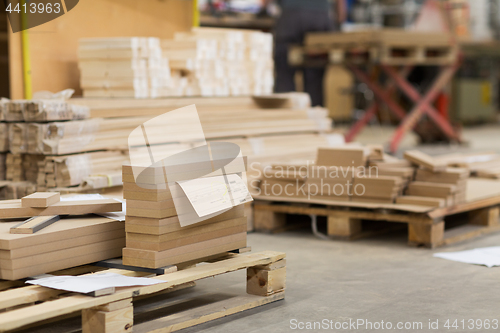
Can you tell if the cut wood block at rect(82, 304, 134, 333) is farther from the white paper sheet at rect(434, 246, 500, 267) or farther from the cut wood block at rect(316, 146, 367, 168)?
the cut wood block at rect(316, 146, 367, 168)

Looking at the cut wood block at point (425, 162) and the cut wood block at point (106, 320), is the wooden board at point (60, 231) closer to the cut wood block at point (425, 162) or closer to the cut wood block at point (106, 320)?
the cut wood block at point (106, 320)

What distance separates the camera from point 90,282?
10.6ft

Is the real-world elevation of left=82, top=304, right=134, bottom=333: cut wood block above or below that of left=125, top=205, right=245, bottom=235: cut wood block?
below

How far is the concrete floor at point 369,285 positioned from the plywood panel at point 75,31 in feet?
8.42

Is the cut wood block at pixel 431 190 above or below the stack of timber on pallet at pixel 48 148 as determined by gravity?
below

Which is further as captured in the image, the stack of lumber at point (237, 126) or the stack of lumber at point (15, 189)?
the stack of lumber at point (237, 126)

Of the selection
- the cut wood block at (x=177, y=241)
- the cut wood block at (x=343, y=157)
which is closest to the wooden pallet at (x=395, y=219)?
the cut wood block at (x=343, y=157)

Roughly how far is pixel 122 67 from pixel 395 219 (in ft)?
9.54

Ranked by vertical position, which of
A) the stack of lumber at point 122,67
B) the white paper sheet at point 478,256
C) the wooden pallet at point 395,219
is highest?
the stack of lumber at point 122,67

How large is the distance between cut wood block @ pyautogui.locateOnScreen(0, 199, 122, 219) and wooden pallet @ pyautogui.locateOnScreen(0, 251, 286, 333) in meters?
0.32

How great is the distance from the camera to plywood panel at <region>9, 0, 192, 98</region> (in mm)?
6453

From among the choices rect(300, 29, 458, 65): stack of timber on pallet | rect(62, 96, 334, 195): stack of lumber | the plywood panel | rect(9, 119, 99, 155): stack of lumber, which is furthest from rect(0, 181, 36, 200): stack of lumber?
rect(300, 29, 458, 65): stack of timber on pallet

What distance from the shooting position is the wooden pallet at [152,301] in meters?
2.99

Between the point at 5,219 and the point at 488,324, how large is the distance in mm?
2636
